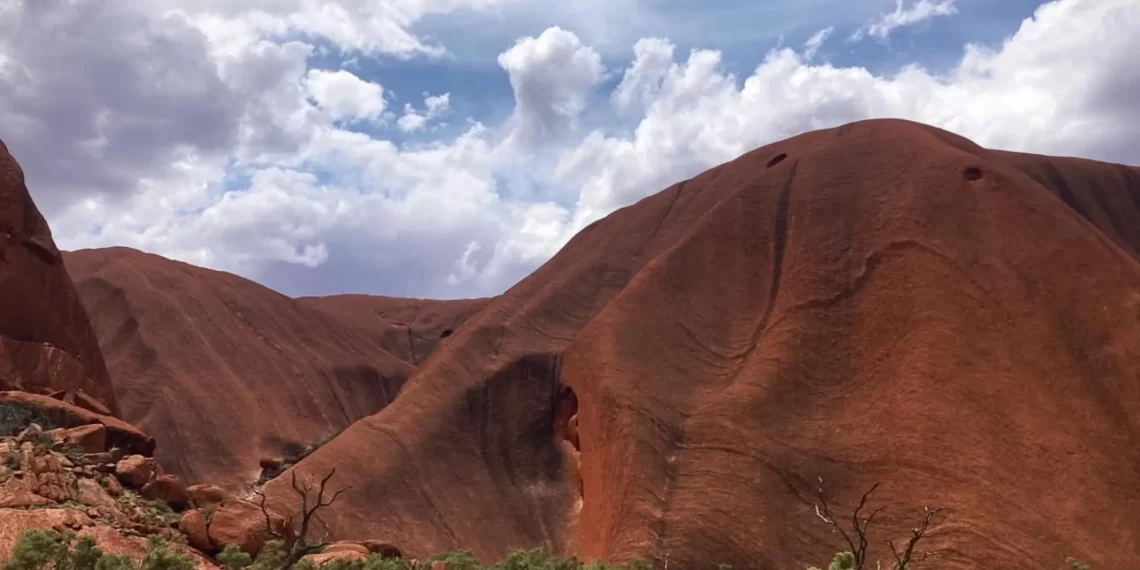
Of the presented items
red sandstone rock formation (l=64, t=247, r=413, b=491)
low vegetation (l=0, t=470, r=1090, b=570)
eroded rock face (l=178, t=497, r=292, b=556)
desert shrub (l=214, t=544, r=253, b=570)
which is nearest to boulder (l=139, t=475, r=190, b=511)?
low vegetation (l=0, t=470, r=1090, b=570)

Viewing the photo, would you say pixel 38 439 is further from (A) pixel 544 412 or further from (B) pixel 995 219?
(B) pixel 995 219

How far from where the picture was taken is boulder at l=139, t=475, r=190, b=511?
20.2 meters

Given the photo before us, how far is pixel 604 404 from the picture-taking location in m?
38.3

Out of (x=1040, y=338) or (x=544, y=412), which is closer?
(x=1040, y=338)

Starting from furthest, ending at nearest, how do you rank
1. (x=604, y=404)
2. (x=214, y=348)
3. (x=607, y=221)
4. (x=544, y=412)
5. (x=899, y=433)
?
(x=214, y=348), (x=607, y=221), (x=544, y=412), (x=604, y=404), (x=899, y=433)

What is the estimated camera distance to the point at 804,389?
120ft

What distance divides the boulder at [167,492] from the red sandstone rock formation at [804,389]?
15.8 m

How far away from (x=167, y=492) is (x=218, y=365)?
45385 mm

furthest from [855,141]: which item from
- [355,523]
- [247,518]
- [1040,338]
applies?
[247,518]

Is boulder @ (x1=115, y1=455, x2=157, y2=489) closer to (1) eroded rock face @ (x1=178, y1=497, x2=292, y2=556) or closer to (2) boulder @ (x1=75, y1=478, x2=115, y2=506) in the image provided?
(2) boulder @ (x1=75, y1=478, x2=115, y2=506)

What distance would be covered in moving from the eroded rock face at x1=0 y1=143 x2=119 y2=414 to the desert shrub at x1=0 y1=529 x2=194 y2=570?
37.0 feet

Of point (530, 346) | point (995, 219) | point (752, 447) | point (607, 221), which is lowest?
point (752, 447)

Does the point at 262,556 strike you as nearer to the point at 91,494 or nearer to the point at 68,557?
the point at 91,494

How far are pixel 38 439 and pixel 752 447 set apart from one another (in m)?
23.1
